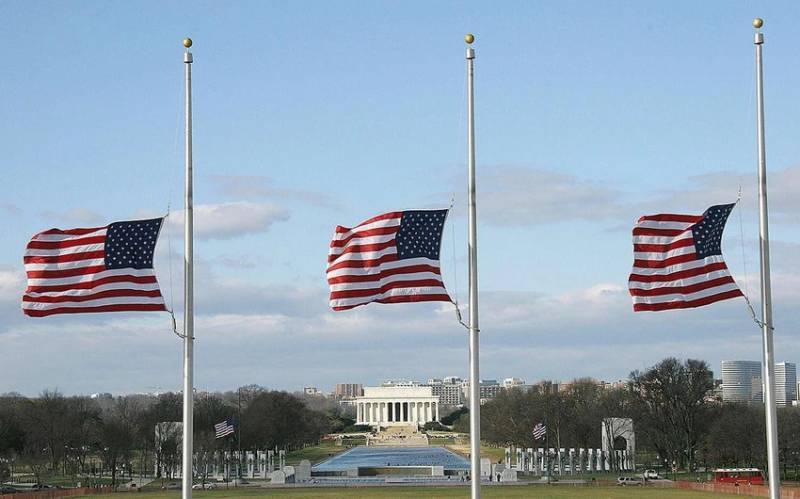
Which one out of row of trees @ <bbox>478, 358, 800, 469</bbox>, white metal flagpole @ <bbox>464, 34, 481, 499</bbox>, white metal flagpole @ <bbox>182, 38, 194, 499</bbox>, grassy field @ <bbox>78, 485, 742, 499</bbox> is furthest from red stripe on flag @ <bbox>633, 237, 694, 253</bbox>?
row of trees @ <bbox>478, 358, 800, 469</bbox>

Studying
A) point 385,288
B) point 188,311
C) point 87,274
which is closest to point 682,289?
point 385,288

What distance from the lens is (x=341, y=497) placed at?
65.1 m

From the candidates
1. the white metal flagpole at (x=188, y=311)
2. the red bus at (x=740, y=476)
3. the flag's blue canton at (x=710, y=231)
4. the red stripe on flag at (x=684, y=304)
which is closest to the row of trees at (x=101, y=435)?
the red bus at (x=740, y=476)

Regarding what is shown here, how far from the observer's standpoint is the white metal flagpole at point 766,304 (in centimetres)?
2775

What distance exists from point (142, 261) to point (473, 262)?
7.85m

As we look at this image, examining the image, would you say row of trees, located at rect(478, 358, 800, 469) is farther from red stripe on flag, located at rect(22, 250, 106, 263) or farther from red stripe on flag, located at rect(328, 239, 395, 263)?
red stripe on flag, located at rect(22, 250, 106, 263)

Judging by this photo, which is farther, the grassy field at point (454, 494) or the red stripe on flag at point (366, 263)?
the grassy field at point (454, 494)

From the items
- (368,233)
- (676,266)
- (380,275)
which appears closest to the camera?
(676,266)

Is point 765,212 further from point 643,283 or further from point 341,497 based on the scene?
point 341,497

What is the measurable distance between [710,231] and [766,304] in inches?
85.0

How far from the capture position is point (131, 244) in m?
28.1

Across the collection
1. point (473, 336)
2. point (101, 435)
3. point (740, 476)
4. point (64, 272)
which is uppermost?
point (64, 272)

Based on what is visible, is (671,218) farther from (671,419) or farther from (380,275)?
(671,419)

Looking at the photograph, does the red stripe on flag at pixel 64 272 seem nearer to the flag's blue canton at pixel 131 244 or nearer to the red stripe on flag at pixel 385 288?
the flag's blue canton at pixel 131 244
